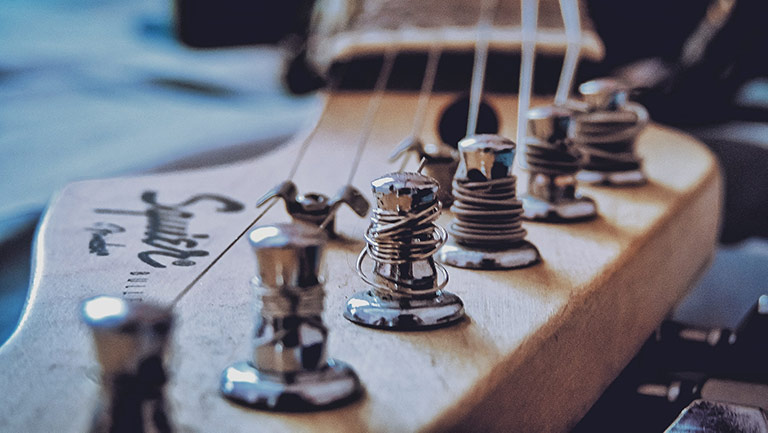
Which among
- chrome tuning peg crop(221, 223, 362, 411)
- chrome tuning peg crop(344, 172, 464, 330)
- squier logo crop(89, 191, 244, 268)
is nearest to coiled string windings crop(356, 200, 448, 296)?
chrome tuning peg crop(344, 172, 464, 330)

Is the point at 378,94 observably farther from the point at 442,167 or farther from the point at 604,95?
the point at 442,167

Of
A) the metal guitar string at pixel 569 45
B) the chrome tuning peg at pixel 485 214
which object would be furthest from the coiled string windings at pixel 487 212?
the metal guitar string at pixel 569 45

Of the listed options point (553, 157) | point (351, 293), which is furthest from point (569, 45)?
point (351, 293)

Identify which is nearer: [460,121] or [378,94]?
[460,121]

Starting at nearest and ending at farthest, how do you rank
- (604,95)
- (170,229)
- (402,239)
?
1. (402,239)
2. (170,229)
3. (604,95)

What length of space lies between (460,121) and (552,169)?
23 centimetres

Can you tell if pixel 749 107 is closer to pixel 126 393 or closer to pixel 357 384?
pixel 357 384

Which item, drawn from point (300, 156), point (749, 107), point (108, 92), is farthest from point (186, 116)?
point (749, 107)

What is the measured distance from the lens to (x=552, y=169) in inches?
33.6

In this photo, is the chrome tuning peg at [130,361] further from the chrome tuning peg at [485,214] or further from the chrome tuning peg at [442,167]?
the chrome tuning peg at [442,167]

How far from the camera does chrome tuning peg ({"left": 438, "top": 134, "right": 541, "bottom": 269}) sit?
2.23 ft

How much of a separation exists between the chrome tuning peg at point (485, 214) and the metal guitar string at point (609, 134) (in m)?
0.35

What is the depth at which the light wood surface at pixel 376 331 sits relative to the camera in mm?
469

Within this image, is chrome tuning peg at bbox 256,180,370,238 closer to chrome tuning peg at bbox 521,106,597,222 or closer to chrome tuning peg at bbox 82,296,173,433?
chrome tuning peg at bbox 521,106,597,222
